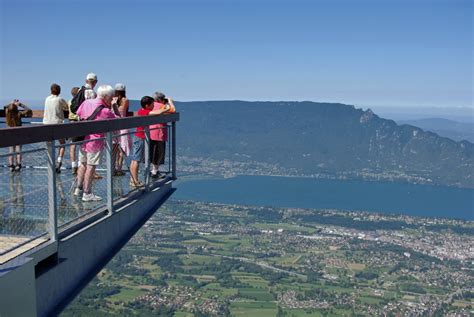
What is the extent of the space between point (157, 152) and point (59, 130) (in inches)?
173

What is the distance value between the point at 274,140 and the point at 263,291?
124757mm

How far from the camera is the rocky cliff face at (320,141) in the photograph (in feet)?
545

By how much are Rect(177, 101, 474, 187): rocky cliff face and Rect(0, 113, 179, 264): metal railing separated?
152 meters

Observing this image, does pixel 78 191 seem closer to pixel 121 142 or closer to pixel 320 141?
pixel 121 142

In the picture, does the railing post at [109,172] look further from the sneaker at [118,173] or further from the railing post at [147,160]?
the sneaker at [118,173]

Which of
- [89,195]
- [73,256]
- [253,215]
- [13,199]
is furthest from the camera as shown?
[253,215]

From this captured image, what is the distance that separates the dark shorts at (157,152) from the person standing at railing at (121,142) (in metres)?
0.66

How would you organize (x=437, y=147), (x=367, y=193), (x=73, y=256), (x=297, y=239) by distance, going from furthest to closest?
1. (x=437, y=147)
2. (x=367, y=193)
3. (x=297, y=239)
4. (x=73, y=256)

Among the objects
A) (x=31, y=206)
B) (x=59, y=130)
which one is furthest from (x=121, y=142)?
(x=59, y=130)

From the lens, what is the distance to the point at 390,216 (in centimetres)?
10838

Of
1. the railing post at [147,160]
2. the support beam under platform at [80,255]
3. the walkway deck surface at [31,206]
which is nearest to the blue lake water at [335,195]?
the railing post at [147,160]

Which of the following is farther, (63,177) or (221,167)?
(221,167)

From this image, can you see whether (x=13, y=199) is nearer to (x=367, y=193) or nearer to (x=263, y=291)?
(x=263, y=291)

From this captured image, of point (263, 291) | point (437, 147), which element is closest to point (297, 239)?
point (263, 291)
